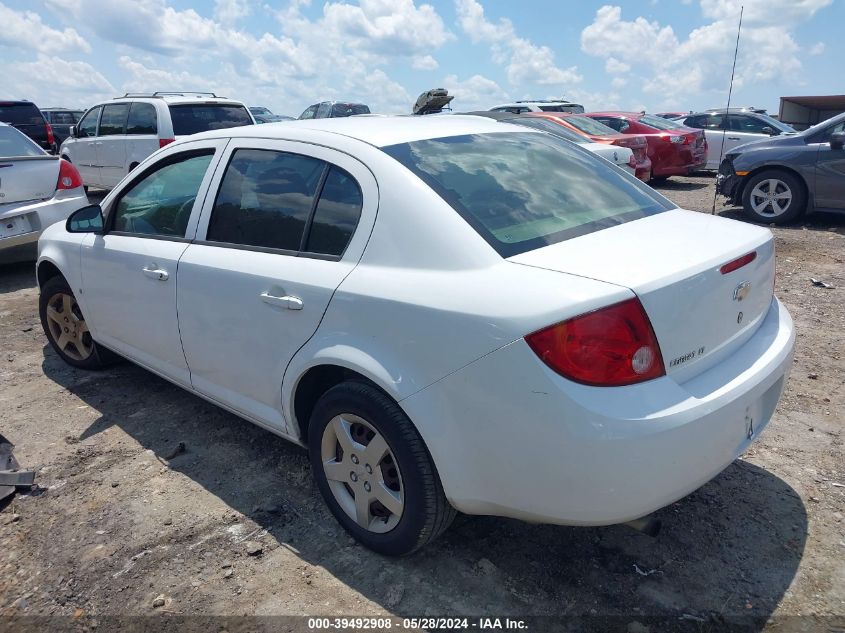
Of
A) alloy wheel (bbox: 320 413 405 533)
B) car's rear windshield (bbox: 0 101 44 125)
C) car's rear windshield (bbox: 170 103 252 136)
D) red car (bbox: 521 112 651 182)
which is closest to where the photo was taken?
alloy wheel (bbox: 320 413 405 533)

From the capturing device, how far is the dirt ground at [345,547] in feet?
7.93

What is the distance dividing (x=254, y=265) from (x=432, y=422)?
45.2 inches

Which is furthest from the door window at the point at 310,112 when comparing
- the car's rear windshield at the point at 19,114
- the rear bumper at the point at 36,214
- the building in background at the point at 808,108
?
the building in background at the point at 808,108

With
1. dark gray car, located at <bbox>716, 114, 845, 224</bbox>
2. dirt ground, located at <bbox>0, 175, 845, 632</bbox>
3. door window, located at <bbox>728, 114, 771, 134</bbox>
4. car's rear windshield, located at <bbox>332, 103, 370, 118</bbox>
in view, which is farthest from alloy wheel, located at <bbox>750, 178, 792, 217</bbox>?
car's rear windshield, located at <bbox>332, 103, 370, 118</bbox>

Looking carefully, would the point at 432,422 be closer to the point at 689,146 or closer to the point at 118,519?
the point at 118,519

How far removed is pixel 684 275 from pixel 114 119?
35.8ft

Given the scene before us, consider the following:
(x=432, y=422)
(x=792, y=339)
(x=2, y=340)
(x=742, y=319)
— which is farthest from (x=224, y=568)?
(x=2, y=340)

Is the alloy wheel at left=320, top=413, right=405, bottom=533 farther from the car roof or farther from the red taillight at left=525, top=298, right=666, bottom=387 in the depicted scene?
the car roof

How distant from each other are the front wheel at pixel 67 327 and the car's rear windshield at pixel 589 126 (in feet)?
30.8

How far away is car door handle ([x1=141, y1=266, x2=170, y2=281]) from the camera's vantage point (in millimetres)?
3328

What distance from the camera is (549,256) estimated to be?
2.27 metres

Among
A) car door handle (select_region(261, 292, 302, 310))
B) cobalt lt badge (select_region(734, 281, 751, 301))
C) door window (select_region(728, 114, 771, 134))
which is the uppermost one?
door window (select_region(728, 114, 771, 134))

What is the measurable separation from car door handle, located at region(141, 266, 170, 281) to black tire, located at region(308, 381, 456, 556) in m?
1.21

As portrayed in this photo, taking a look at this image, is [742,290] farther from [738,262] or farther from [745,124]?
[745,124]
